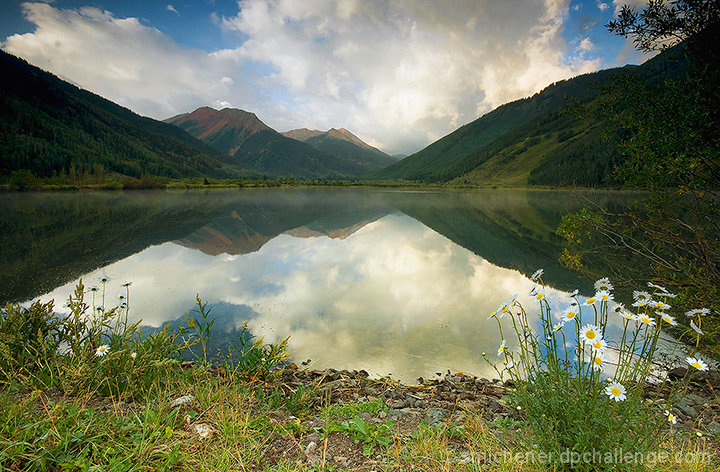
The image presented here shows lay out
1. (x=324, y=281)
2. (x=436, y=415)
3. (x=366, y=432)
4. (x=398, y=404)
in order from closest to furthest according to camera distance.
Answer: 1. (x=366, y=432)
2. (x=436, y=415)
3. (x=398, y=404)
4. (x=324, y=281)

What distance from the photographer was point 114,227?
22656 mm

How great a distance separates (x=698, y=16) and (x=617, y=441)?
7647 mm

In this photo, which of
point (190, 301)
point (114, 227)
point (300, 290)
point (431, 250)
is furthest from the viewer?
point (114, 227)

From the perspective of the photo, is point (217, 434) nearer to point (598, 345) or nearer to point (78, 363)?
point (78, 363)

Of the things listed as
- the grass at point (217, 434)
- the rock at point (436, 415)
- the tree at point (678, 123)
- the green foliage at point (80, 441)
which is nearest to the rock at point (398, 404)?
the grass at point (217, 434)

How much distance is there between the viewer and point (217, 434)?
10.3 ft

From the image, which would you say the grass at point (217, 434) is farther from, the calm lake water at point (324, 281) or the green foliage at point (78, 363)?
the calm lake water at point (324, 281)

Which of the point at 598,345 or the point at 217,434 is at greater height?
the point at 598,345

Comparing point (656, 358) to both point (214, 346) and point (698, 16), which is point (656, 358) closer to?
point (698, 16)

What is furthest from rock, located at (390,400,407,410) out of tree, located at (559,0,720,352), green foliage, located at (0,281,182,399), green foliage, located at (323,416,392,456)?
tree, located at (559,0,720,352)

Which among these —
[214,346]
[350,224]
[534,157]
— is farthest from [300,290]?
[534,157]

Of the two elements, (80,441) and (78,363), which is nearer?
(80,441)

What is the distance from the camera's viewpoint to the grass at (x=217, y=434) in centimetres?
255

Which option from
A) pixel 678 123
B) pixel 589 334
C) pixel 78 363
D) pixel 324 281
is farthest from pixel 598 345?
pixel 324 281
